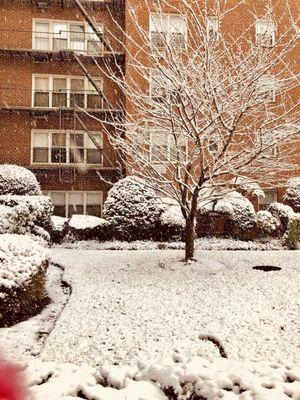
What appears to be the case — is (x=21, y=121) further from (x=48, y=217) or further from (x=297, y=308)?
(x=297, y=308)

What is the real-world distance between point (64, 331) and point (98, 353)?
840mm

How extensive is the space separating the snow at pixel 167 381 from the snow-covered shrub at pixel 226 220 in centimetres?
1223

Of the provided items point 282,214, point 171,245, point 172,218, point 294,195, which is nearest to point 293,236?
point 282,214

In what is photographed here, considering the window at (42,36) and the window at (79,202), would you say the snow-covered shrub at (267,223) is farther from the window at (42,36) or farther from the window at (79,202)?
the window at (42,36)

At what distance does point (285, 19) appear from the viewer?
1947cm

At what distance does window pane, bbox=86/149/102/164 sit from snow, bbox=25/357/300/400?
18.3 metres

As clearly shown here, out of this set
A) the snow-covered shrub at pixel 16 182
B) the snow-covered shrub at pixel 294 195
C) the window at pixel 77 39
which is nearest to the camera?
the snow-covered shrub at pixel 16 182

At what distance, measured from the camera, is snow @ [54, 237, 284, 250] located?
12758 millimetres

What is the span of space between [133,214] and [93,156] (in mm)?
7712

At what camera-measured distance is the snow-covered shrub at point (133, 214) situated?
14.0 m

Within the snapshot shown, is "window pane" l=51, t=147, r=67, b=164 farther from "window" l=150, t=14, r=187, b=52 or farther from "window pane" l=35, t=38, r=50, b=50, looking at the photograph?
"window" l=150, t=14, r=187, b=52

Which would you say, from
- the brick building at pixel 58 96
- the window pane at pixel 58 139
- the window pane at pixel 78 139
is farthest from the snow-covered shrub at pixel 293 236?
the window pane at pixel 58 139

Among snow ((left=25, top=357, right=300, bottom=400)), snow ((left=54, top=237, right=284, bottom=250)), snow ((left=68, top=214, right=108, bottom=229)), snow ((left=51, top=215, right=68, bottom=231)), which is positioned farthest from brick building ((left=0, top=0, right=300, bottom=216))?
snow ((left=25, top=357, right=300, bottom=400))

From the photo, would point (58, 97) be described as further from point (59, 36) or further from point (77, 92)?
point (59, 36)
